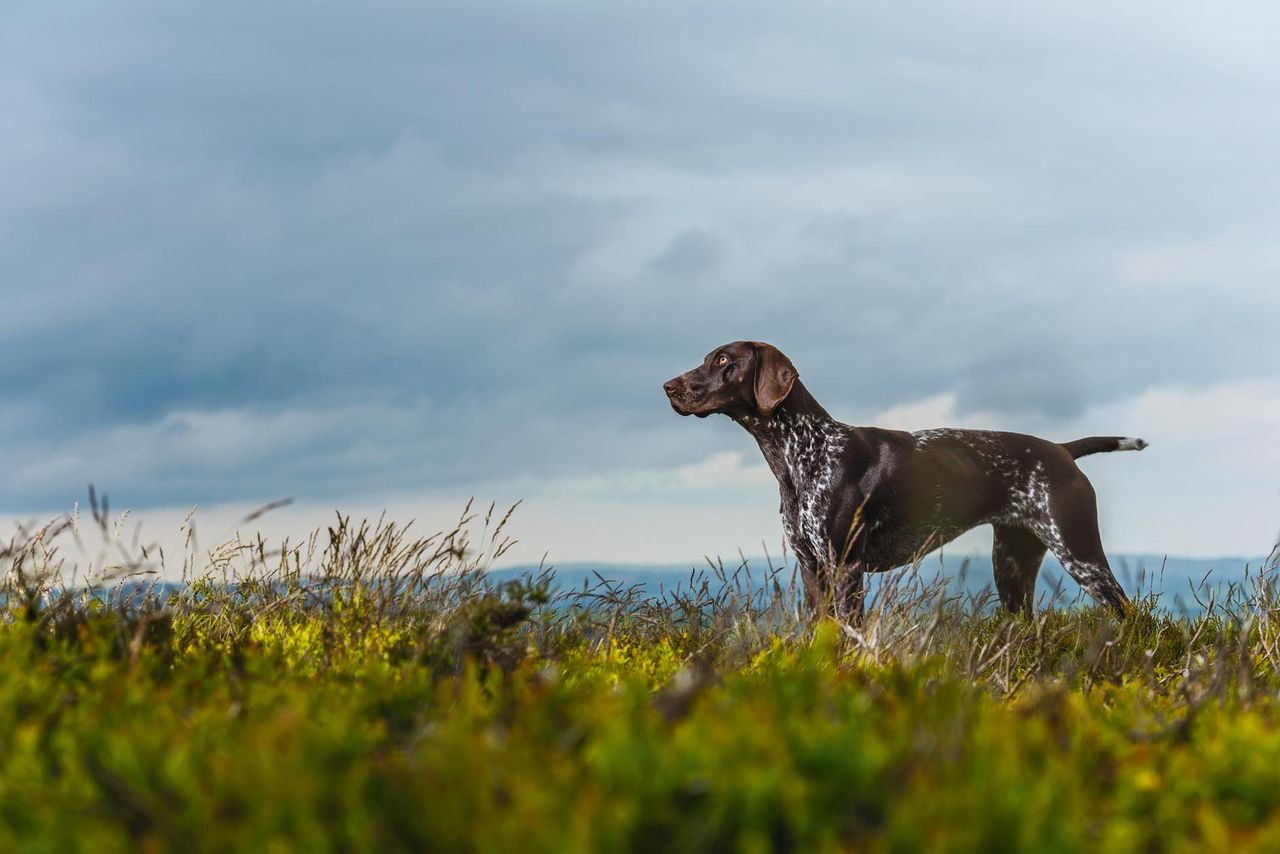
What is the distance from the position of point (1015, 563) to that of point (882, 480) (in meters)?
2.37

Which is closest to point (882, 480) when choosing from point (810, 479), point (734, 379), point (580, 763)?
point (810, 479)

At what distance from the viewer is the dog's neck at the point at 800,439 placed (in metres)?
9.28

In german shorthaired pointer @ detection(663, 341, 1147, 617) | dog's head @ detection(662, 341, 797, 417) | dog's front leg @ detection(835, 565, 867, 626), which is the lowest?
dog's front leg @ detection(835, 565, 867, 626)

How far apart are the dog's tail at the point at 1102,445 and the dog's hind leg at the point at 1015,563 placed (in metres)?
0.88

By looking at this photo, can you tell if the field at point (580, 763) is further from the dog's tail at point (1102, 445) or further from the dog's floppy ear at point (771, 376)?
the dog's tail at point (1102, 445)

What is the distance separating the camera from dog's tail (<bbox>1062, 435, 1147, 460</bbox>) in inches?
425

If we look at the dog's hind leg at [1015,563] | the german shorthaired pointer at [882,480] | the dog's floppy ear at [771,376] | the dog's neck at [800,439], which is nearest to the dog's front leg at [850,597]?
the german shorthaired pointer at [882,480]

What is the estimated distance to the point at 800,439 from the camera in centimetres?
933

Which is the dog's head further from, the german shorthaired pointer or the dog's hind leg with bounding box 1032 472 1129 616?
the dog's hind leg with bounding box 1032 472 1129 616

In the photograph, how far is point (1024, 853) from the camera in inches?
74.5

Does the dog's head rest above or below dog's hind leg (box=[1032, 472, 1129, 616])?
above

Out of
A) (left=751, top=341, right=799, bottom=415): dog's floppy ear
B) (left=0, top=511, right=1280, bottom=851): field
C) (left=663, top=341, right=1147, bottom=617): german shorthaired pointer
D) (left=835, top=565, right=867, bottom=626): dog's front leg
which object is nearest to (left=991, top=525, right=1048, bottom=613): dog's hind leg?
(left=663, top=341, right=1147, bottom=617): german shorthaired pointer

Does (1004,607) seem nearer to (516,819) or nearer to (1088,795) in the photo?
(1088,795)

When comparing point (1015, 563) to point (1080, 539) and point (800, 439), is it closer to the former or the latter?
point (1080, 539)
